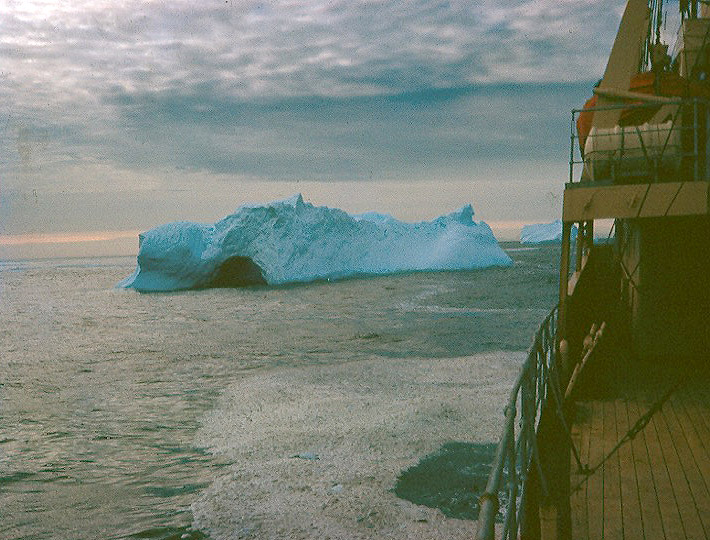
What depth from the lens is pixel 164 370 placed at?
16609mm

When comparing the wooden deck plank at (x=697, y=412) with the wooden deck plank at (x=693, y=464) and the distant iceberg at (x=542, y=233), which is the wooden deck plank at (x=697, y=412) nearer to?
the wooden deck plank at (x=693, y=464)

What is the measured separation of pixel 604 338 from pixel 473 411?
2489 millimetres

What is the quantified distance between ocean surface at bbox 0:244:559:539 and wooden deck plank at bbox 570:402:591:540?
10.3 ft

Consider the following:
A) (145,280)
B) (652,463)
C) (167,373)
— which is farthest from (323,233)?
(652,463)

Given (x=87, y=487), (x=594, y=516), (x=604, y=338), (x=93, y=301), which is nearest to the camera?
(x=594, y=516)

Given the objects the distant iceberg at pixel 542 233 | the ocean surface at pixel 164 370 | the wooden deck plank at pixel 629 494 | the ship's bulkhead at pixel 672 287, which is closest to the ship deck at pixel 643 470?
the wooden deck plank at pixel 629 494

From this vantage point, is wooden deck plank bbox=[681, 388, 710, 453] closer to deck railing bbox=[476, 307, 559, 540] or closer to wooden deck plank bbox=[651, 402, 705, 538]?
wooden deck plank bbox=[651, 402, 705, 538]

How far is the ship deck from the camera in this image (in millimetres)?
4230

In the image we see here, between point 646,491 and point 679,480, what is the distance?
1.18 ft

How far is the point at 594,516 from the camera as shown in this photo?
14.4 ft

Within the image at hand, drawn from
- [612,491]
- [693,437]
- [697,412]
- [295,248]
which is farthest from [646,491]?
[295,248]

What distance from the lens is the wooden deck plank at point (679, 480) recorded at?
13.7 ft

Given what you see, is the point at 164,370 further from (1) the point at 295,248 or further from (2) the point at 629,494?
(1) the point at 295,248

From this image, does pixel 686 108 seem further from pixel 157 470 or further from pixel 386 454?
pixel 157 470
